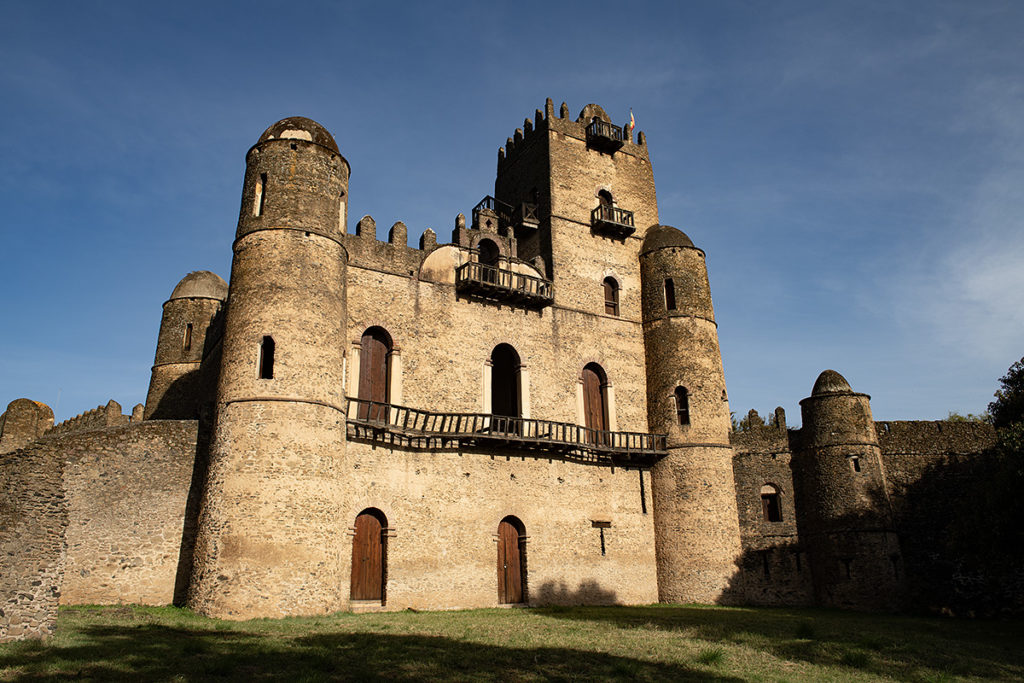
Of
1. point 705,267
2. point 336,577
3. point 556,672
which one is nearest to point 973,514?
point 705,267

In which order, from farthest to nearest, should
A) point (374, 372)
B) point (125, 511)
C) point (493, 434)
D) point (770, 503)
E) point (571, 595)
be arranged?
point (770, 503) → point (571, 595) → point (493, 434) → point (374, 372) → point (125, 511)

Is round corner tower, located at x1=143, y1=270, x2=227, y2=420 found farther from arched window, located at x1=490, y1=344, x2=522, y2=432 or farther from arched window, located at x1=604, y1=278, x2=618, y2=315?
arched window, located at x1=604, y1=278, x2=618, y2=315

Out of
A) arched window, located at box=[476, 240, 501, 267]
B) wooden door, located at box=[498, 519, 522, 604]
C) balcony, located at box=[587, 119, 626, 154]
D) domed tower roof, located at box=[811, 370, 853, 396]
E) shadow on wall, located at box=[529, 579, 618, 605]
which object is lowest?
shadow on wall, located at box=[529, 579, 618, 605]

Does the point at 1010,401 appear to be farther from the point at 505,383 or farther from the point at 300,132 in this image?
the point at 300,132

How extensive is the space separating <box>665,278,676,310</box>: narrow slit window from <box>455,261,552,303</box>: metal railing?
201 inches

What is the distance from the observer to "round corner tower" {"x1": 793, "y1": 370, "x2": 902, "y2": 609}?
25.1m

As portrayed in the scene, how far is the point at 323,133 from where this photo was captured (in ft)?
72.3

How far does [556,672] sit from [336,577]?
9.28m

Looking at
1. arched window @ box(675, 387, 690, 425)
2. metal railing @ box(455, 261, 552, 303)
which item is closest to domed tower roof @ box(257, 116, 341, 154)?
metal railing @ box(455, 261, 552, 303)

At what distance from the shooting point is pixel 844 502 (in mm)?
26016

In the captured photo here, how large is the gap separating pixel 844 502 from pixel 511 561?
1215 centimetres

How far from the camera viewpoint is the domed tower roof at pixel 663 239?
95.3ft

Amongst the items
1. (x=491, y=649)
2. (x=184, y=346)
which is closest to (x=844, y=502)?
(x=491, y=649)

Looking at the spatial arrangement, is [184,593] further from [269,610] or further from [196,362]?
[196,362]
